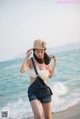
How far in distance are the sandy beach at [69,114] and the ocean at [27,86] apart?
48 mm

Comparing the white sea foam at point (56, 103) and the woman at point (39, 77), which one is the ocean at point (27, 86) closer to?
the white sea foam at point (56, 103)

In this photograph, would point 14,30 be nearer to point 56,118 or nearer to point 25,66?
point 25,66

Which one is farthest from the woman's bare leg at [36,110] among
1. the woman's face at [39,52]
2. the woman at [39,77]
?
the woman's face at [39,52]

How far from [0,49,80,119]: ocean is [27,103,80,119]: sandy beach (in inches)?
1.9

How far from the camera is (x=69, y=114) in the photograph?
3453 millimetres

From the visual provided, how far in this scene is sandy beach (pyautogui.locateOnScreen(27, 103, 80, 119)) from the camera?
344 centimetres

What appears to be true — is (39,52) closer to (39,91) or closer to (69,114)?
(39,91)

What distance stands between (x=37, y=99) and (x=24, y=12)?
4.35 feet

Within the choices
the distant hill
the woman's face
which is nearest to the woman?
the woman's face

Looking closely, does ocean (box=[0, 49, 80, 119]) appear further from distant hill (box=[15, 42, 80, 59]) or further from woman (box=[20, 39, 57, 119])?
woman (box=[20, 39, 57, 119])

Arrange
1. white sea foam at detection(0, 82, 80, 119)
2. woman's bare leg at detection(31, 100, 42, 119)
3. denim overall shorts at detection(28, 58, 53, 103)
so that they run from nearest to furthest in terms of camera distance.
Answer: woman's bare leg at detection(31, 100, 42, 119), denim overall shorts at detection(28, 58, 53, 103), white sea foam at detection(0, 82, 80, 119)

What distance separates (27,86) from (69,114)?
0.69 m

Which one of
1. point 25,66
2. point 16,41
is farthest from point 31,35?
point 25,66

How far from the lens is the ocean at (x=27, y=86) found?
3.44 meters
